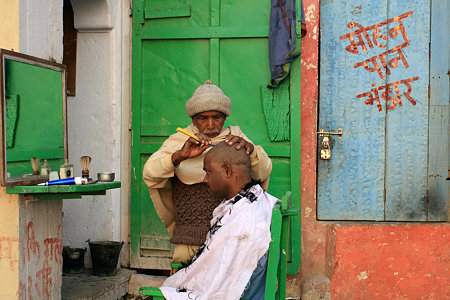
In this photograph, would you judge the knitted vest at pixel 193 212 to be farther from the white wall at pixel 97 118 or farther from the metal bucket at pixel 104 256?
the white wall at pixel 97 118

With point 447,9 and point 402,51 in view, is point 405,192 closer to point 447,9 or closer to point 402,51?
point 402,51

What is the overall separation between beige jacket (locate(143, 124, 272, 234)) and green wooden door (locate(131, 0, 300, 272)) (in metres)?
1.39

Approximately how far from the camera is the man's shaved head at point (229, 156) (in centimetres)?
235

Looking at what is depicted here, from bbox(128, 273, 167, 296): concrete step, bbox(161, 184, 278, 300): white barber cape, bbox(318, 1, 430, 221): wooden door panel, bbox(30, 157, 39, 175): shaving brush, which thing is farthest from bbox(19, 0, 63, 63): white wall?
bbox(318, 1, 430, 221): wooden door panel

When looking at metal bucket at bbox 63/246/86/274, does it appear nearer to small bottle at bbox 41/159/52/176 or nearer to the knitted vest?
small bottle at bbox 41/159/52/176

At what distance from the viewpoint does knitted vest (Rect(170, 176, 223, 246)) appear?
9.07ft

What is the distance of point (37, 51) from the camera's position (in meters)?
3.13

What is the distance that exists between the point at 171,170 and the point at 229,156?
0.46 metres

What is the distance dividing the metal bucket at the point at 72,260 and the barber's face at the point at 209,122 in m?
1.95

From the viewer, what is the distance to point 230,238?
2201mm

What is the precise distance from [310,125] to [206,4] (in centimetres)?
128

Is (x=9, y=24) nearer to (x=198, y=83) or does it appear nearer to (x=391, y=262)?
(x=198, y=83)

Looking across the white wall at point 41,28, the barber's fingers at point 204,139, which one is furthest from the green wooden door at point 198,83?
the barber's fingers at point 204,139

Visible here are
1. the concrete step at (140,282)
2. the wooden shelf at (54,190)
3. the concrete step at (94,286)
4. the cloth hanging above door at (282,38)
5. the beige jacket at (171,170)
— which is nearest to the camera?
the beige jacket at (171,170)
